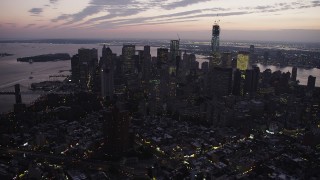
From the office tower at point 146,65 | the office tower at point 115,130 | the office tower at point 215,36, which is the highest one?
the office tower at point 215,36

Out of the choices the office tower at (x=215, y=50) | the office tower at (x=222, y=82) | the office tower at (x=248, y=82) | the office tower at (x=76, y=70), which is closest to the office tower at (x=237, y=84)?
the office tower at (x=248, y=82)

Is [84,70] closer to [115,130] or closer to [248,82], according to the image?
[248,82]

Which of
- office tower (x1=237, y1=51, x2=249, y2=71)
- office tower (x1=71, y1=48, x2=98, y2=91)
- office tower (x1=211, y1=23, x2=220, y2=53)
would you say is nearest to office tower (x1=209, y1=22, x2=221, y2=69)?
office tower (x1=211, y1=23, x2=220, y2=53)

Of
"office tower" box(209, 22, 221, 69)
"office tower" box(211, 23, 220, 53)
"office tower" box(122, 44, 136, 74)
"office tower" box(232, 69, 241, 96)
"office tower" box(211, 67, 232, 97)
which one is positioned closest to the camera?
"office tower" box(211, 67, 232, 97)

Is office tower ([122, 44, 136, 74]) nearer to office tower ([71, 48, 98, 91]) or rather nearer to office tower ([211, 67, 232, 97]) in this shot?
office tower ([71, 48, 98, 91])

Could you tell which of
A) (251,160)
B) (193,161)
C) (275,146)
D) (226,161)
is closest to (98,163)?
(193,161)

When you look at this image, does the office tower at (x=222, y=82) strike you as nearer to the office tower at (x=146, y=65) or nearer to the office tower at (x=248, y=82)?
the office tower at (x=248, y=82)

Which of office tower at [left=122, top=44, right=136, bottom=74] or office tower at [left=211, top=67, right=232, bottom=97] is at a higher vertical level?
office tower at [left=122, top=44, right=136, bottom=74]

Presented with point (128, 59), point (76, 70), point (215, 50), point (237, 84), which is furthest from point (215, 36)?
point (76, 70)
